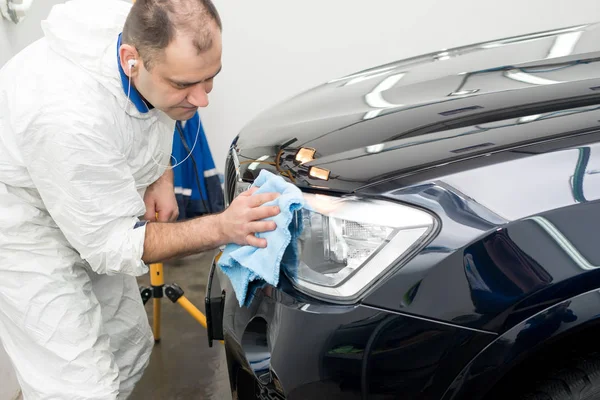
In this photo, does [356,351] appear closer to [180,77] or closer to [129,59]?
[180,77]

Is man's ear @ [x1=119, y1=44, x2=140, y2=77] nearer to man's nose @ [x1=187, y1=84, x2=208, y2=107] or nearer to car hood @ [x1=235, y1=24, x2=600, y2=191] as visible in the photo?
man's nose @ [x1=187, y1=84, x2=208, y2=107]

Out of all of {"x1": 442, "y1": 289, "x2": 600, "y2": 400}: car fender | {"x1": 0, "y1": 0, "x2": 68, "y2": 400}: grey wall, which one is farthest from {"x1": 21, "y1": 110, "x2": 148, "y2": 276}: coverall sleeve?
{"x1": 0, "y1": 0, "x2": 68, "y2": 400}: grey wall

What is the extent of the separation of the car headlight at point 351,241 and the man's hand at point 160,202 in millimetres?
815

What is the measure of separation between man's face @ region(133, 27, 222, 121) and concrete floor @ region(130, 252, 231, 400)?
116 centimetres

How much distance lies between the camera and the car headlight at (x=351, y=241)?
4.05ft

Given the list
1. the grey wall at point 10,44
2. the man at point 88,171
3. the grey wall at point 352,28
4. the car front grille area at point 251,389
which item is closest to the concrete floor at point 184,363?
Result: the grey wall at point 10,44

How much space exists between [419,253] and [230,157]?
2.63 ft

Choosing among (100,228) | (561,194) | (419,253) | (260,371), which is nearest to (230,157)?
(100,228)

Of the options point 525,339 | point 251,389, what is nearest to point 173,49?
point 251,389

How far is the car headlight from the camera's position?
123 cm

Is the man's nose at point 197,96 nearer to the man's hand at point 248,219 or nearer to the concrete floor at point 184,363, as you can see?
the man's hand at point 248,219

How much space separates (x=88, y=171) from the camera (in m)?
1.58

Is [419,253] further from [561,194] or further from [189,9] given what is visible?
[189,9]

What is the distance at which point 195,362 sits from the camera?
8.61 feet
